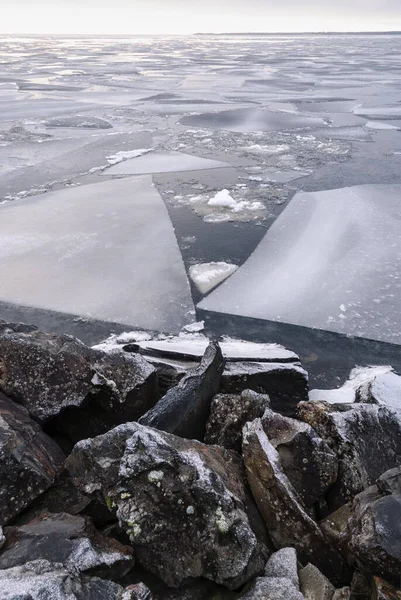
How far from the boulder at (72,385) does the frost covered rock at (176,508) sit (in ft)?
1.75

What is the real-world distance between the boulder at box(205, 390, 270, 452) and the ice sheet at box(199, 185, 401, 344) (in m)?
1.57

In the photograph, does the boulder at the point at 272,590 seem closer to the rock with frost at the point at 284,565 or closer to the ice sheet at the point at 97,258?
the rock with frost at the point at 284,565

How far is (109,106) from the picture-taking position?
1366 centimetres

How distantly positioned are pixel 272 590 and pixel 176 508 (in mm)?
480

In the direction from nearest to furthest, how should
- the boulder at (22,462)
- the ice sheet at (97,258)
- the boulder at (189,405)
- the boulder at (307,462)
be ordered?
Result: 1. the boulder at (22,462)
2. the boulder at (307,462)
3. the boulder at (189,405)
4. the ice sheet at (97,258)

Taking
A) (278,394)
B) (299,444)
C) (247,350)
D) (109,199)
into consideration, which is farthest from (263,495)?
(109,199)

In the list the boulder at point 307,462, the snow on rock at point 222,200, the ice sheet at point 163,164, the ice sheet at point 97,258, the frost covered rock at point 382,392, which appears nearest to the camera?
the boulder at point 307,462

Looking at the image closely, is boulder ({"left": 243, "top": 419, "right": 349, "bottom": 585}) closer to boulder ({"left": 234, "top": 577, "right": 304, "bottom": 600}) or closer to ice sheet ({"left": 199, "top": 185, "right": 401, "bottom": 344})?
boulder ({"left": 234, "top": 577, "right": 304, "bottom": 600})

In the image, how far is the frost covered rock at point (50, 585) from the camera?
5.25 feet

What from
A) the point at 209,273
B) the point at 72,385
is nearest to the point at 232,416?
the point at 72,385

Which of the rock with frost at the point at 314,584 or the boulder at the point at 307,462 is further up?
the boulder at the point at 307,462

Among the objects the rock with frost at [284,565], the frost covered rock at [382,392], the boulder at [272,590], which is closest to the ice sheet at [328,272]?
the frost covered rock at [382,392]

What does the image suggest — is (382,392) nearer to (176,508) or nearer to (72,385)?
(176,508)

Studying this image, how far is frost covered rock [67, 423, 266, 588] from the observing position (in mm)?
1950
